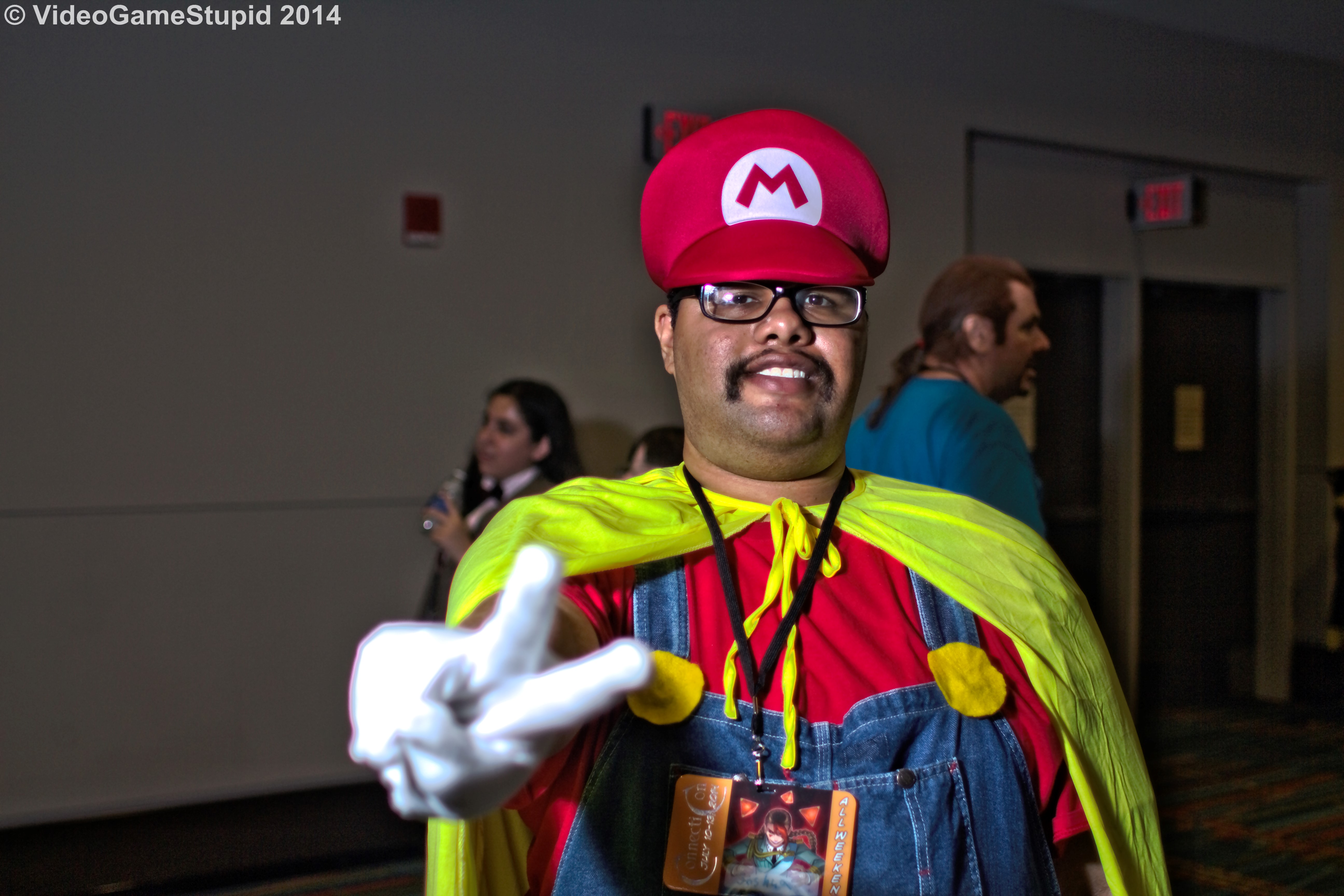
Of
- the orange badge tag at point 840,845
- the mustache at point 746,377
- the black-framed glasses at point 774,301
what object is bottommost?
the orange badge tag at point 840,845

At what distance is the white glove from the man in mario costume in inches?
10.5

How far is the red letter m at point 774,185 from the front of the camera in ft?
3.98

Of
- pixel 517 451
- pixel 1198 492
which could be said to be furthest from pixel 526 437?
pixel 1198 492

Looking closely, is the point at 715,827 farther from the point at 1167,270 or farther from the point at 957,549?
the point at 1167,270

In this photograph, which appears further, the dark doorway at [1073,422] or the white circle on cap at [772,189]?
the dark doorway at [1073,422]

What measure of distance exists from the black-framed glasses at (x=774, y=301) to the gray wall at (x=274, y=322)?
2.86 metres

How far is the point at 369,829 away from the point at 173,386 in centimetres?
156

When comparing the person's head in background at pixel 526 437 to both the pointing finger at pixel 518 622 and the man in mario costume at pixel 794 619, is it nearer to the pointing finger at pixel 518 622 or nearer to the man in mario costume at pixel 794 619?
the man in mario costume at pixel 794 619

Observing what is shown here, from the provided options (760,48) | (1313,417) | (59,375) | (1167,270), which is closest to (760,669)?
(59,375)

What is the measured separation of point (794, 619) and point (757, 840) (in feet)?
0.71

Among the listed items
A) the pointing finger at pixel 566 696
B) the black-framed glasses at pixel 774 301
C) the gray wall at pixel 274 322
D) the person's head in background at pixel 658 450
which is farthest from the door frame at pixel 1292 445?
the pointing finger at pixel 566 696

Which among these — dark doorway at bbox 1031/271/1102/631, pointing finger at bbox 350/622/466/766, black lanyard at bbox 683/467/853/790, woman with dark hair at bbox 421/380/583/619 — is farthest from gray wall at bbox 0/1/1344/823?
pointing finger at bbox 350/622/466/766

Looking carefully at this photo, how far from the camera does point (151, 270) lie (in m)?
3.57

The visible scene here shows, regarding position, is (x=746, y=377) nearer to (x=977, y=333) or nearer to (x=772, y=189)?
(x=772, y=189)
